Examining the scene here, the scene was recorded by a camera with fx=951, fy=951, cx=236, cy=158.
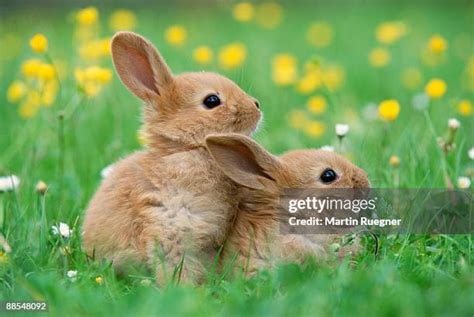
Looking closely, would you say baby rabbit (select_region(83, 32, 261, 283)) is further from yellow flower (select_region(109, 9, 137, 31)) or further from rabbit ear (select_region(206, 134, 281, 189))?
yellow flower (select_region(109, 9, 137, 31))

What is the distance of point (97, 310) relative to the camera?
2.92 meters

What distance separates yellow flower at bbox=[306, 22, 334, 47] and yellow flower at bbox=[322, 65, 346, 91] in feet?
2.87

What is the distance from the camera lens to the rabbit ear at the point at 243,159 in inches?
136

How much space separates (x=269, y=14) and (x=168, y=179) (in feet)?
18.9

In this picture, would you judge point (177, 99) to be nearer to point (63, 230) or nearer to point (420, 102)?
point (63, 230)

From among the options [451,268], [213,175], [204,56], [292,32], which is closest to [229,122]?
[213,175]

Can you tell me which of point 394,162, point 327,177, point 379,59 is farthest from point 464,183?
point 379,59

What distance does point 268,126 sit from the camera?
5.91 meters

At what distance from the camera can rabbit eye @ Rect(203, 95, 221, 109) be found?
375 cm

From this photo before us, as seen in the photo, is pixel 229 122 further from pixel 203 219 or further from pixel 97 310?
pixel 97 310

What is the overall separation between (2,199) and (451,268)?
1980 millimetres

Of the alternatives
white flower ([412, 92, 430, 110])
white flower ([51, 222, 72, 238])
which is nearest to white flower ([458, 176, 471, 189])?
white flower ([412, 92, 430, 110])

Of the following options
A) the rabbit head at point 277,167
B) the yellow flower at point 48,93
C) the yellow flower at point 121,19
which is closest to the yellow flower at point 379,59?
the yellow flower at point 121,19

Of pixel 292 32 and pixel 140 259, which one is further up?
pixel 292 32
